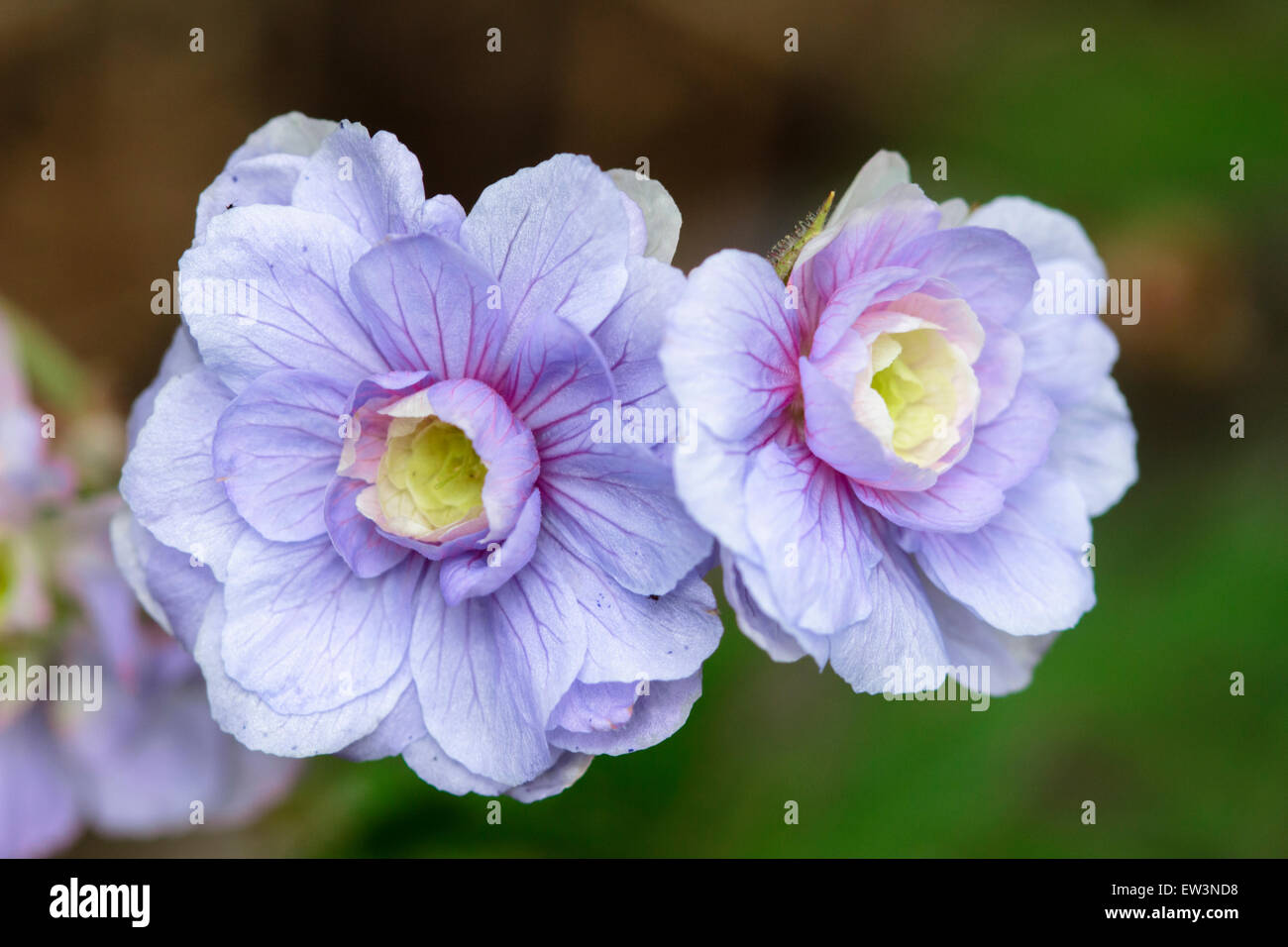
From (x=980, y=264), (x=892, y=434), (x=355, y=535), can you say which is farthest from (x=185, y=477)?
(x=980, y=264)

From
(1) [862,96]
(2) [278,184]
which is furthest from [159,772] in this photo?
(1) [862,96]

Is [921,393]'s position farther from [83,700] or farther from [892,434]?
[83,700]

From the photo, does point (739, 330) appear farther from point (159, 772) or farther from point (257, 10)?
point (257, 10)

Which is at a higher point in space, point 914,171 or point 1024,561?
point 914,171

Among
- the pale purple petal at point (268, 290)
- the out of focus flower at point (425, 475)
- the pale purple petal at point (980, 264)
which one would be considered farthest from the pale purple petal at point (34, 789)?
the pale purple petal at point (980, 264)

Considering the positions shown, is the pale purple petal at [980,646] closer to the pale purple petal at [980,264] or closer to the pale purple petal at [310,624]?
the pale purple petal at [980,264]

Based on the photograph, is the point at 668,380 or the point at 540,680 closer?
the point at 668,380
